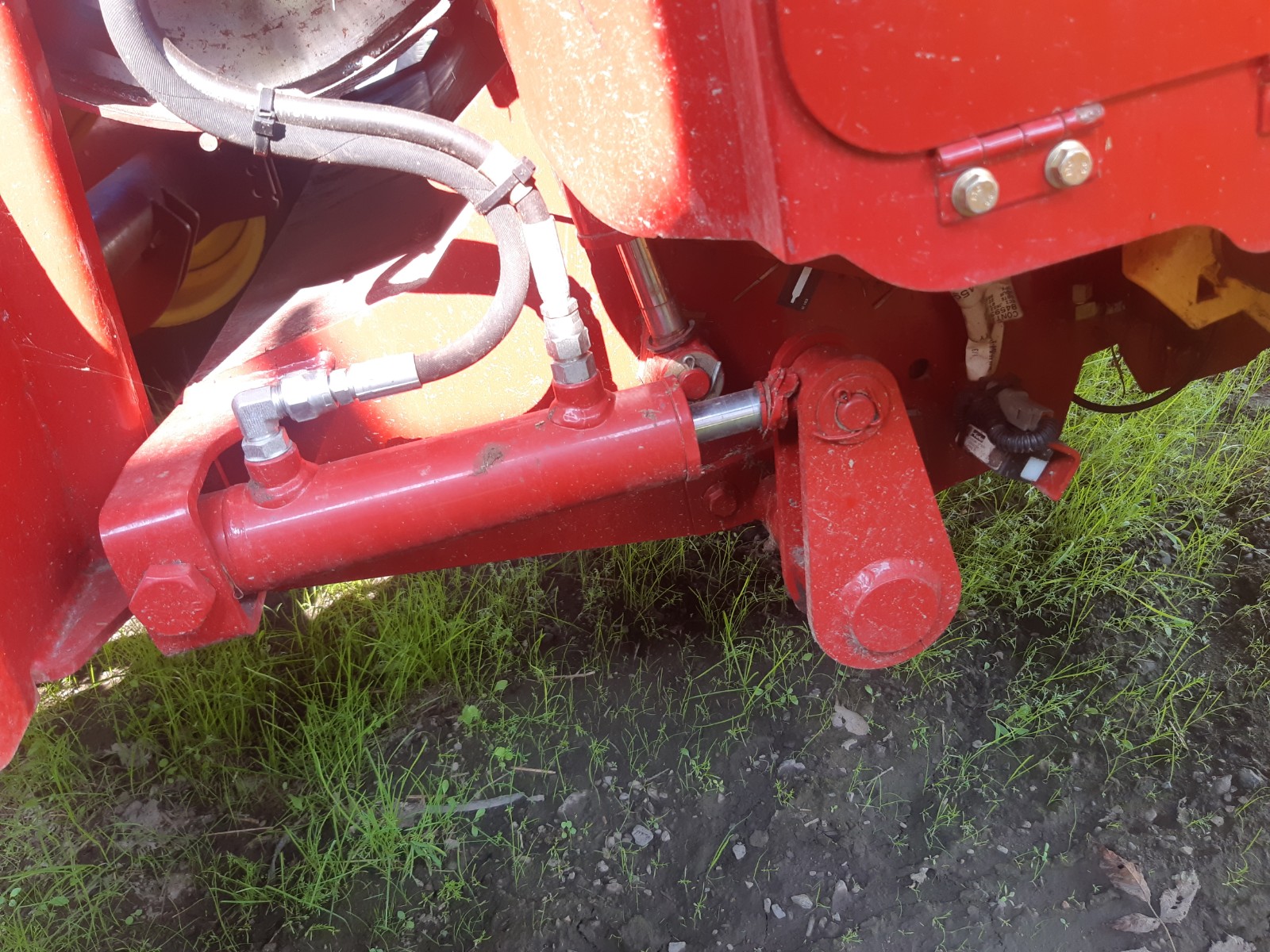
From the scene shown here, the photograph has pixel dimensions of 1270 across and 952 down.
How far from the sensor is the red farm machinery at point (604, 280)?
0.77m

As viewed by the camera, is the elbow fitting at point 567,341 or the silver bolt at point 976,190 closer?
the silver bolt at point 976,190

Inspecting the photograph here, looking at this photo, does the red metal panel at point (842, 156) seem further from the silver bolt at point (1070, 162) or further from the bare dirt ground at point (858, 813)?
the bare dirt ground at point (858, 813)

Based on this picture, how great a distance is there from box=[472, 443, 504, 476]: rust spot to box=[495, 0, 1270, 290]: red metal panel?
0.38 meters

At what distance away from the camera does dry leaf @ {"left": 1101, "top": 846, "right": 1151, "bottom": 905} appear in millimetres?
1362

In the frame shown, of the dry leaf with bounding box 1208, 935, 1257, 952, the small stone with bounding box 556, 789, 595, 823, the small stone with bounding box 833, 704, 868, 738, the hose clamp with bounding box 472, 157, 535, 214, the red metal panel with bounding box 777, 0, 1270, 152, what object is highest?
the red metal panel with bounding box 777, 0, 1270, 152

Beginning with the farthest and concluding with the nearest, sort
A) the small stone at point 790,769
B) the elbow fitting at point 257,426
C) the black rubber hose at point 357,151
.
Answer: the small stone at point 790,769 < the elbow fitting at point 257,426 < the black rubber hose at point 357,151

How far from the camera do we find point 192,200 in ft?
5.42

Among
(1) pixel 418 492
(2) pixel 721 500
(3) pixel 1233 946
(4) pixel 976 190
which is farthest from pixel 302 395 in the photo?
(3) pixel 1233 946

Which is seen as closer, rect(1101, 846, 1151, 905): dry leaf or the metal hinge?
the metal hinge

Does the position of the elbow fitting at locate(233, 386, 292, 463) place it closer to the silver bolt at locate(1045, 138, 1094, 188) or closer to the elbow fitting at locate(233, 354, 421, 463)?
the elbow fitting at locate(233, 354, 421, 463)

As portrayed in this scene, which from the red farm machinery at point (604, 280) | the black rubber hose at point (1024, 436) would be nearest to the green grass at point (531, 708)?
the red farm machinery at point (604, 280)

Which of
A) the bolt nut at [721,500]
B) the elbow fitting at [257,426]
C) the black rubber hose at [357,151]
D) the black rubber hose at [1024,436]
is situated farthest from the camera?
the bolt nut at [721,500]

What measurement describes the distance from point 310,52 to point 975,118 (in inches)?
33.2

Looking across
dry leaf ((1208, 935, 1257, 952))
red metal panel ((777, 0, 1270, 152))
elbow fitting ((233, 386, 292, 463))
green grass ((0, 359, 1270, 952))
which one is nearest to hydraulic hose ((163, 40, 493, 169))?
elbow fitting ((233, 386, 292, 463))
